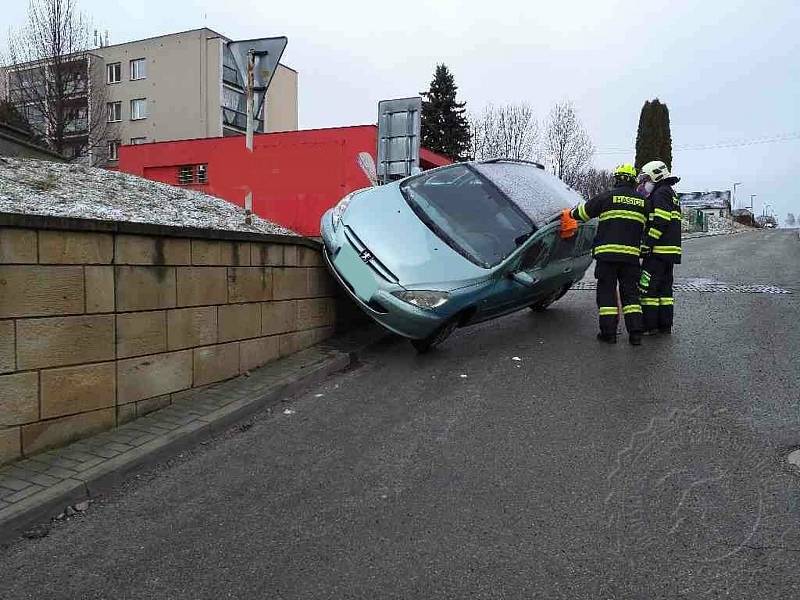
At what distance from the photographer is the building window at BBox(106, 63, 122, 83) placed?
49031 millimetres

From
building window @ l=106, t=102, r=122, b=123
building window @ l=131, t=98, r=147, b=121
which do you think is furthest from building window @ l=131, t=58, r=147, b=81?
building window @ l=106, t=102, r=122, b=123

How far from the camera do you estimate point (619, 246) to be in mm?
6918

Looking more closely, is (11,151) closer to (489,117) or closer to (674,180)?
(674,180)

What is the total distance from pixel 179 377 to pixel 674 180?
19.2 ft

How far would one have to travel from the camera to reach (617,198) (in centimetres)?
689

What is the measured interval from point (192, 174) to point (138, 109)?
99.4 feet

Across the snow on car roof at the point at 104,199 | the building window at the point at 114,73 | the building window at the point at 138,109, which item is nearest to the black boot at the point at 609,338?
the snow on car roof at the point at 104,199

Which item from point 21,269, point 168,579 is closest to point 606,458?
point 168,579

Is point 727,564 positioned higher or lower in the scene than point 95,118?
lower

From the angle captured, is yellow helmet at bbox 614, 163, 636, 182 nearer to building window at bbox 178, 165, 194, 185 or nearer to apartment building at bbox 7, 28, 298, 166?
building window at bbox 178, 165, 194, 185

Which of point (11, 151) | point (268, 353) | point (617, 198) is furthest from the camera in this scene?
point (11, 151)

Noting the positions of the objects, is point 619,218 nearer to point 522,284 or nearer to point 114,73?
point 522,284

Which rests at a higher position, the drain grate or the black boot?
the drain grate

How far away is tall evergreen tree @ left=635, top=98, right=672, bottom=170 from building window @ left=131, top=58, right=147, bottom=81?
36.5 meters
